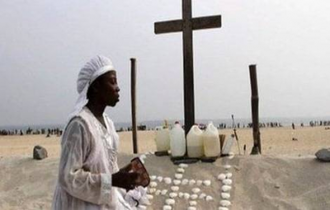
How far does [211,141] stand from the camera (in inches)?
315

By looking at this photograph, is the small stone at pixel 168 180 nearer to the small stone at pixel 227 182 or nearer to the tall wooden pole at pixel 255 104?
the small stone at pixel 227 182

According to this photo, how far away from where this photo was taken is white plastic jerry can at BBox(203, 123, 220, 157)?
26.2 feet

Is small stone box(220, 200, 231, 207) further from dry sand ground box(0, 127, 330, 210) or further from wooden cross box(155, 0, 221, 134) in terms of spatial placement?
wooden cross box(155, 0, 221, 134)

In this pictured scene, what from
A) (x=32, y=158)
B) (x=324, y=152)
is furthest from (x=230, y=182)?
(x=32, y=158)

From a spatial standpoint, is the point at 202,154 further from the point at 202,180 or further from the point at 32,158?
the point at 32,158

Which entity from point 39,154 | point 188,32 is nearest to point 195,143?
point 188,32

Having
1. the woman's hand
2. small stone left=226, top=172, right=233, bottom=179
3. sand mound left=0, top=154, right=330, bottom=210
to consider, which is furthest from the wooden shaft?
the woman's hand

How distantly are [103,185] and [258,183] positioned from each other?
531cm

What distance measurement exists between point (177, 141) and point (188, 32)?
6.50ft

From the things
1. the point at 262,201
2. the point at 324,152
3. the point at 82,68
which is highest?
the point at 82,68

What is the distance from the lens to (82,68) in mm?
3057

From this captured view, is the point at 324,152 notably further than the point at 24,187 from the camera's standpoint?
No

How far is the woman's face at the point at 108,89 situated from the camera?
3039mm

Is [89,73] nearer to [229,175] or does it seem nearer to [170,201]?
[170,201]
